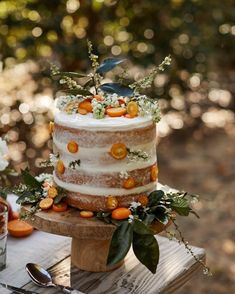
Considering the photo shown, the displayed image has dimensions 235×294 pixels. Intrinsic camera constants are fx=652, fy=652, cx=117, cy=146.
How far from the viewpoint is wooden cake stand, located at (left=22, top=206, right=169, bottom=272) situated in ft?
4.51

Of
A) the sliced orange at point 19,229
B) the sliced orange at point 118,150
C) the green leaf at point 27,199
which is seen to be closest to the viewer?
the sliced orange at point 118,150

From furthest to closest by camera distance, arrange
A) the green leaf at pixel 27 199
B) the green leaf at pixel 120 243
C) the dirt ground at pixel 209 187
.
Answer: the dirt ground at pixel 209 187, the green leaf at pixel 27 199, the green leaf at pixel 120 243

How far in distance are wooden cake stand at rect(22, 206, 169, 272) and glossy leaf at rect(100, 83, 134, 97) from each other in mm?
281

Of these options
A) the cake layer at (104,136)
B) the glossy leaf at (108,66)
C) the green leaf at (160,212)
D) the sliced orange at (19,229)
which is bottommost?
the sliced orange at (19,229)

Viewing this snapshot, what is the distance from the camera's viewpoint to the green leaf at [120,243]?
4.22 feet

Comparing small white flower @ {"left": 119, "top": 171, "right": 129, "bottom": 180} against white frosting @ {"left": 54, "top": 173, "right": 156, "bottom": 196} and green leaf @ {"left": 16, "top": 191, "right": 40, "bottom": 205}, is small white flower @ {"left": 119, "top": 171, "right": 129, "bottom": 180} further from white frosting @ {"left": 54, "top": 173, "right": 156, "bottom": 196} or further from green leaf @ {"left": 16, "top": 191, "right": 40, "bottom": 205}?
green leaf @ {"left": 16, "top": 191, "right": 40, "bottom": 205}

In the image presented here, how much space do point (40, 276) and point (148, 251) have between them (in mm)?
303

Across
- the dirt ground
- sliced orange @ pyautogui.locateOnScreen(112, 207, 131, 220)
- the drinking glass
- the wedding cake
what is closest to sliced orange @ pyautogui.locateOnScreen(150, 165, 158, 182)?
the wedding cake

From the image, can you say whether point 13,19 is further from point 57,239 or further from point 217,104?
point 217,104

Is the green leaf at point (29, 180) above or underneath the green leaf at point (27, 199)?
above

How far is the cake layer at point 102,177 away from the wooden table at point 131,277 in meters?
0.23

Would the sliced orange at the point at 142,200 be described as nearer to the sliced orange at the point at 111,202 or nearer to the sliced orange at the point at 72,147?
the sliced orange at the point at 111,202

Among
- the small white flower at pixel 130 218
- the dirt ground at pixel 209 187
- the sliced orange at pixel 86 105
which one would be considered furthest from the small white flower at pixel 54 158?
the dirt ground at pixel 209 187

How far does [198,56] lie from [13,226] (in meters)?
1.86
